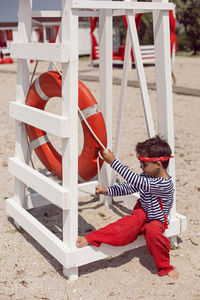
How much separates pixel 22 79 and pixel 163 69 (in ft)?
3.14

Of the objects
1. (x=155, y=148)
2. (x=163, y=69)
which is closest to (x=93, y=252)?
(x=155, y=148)

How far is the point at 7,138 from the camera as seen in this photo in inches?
225

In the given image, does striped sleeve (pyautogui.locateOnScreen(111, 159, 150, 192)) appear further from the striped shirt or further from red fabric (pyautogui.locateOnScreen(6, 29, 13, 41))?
red fabric (pyautogui.locateOnScreen(6, 29, 13, 41))

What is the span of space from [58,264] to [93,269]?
23 cm

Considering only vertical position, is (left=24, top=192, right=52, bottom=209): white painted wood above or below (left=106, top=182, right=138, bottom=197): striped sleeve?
below

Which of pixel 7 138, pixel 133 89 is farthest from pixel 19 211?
pixel 133 89

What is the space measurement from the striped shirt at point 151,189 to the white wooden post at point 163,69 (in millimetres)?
317

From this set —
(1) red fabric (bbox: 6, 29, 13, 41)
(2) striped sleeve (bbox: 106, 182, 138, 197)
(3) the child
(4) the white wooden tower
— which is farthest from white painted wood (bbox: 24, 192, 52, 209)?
(1) red fabric (bbox: 6, 29, 13, 41)

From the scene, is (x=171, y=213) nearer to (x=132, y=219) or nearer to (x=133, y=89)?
(x=132, y=219)

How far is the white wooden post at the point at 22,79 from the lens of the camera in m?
2.81

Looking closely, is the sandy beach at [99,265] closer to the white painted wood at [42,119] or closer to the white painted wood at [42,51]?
the white painted wood at [42,119]

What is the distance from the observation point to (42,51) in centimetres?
248

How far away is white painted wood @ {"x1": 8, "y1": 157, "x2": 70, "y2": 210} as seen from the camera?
242 centimetres

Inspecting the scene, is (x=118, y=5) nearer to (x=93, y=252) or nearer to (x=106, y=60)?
(x=106, y=60)
